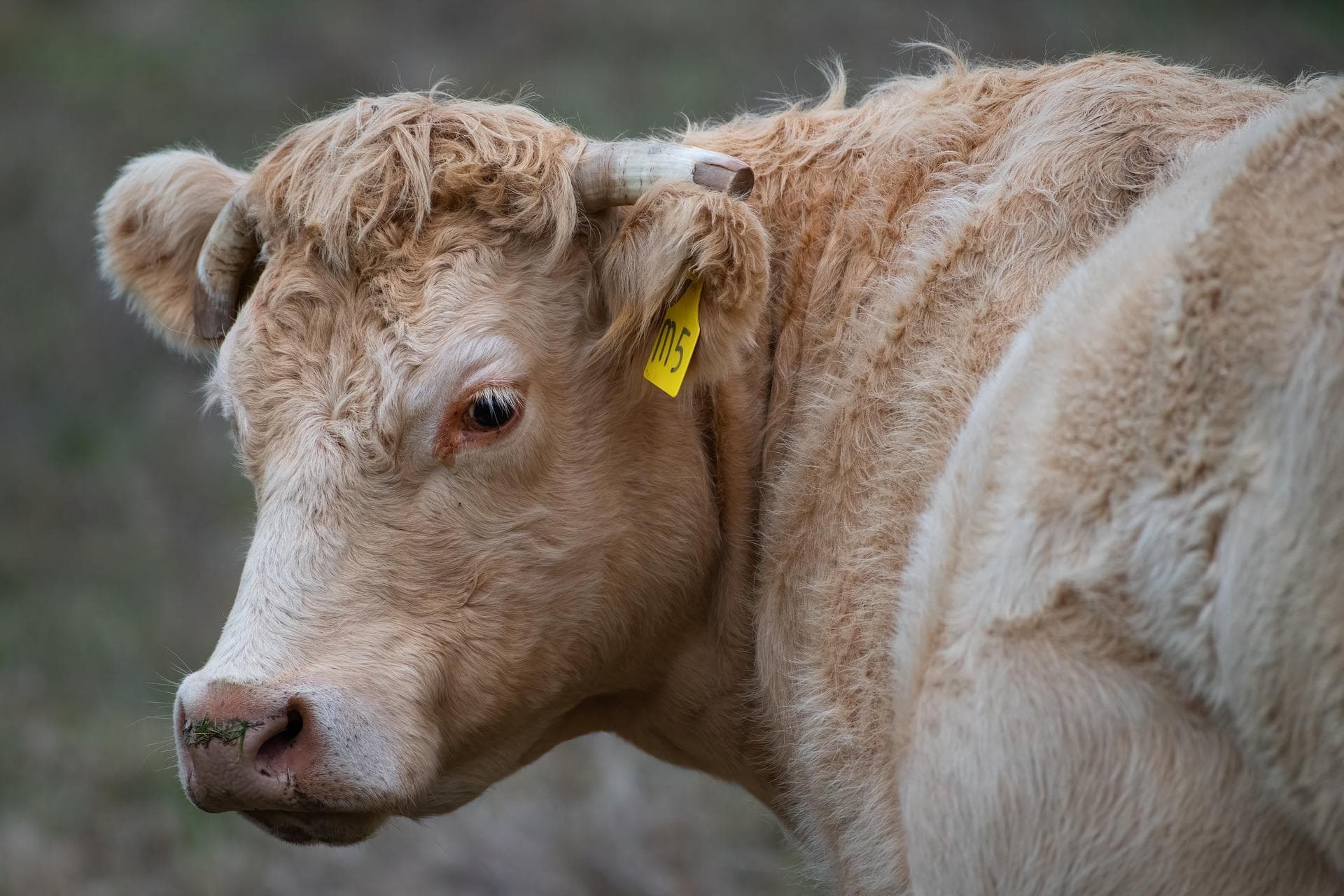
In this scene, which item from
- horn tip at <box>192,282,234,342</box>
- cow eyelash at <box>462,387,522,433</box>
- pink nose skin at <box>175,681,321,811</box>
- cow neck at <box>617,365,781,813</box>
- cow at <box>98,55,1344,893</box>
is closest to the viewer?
cow at <box>98,55,1344,893</box>

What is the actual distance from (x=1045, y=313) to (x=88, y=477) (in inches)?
339

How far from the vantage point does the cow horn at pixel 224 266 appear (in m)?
3.12

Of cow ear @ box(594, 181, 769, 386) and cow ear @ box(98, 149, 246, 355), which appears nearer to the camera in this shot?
cow ear @ box(594, 181, 769, 386)

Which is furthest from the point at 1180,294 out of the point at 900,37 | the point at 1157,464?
the point at 900,37

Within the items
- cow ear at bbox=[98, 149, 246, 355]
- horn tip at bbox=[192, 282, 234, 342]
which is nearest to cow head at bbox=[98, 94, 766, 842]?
horn tip at bbox=[192, 282, 234, 342]

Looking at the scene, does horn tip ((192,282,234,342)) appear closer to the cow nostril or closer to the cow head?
the cow head

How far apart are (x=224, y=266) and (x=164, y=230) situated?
0.54m

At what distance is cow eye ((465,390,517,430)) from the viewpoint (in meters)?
2.69

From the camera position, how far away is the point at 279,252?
2.96 metres

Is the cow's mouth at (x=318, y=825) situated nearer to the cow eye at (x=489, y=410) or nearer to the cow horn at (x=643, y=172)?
the cow eye at (x=489, y=410)

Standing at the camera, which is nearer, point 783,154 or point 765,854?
point 783,154

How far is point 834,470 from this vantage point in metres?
2.73

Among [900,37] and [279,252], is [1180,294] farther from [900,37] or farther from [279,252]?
[900,37]

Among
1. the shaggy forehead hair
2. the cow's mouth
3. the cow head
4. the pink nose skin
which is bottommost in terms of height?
the cow's mouth
